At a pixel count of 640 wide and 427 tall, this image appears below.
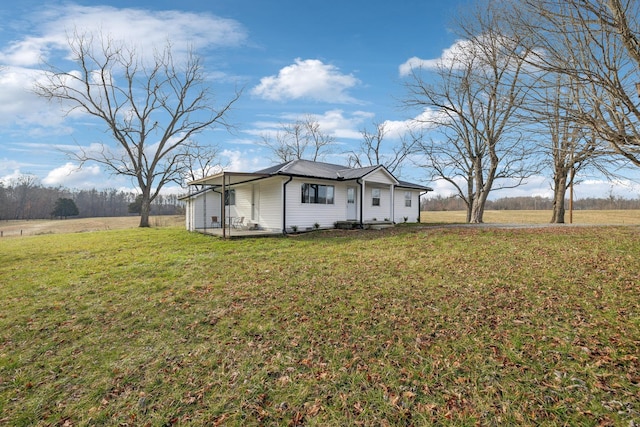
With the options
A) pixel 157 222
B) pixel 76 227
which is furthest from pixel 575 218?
pixel 76 227

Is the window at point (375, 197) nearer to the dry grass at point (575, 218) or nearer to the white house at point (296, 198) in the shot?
the white house at point (296, 198)

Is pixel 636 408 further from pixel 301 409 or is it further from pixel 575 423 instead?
pixel 301 409

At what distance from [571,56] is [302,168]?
12904mm

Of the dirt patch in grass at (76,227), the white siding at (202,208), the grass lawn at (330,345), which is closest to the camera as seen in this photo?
the grass lawn at (330,345)

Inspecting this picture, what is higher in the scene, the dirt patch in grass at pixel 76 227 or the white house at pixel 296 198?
the white house at pixel 296 198

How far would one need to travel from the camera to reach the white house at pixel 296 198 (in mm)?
15227

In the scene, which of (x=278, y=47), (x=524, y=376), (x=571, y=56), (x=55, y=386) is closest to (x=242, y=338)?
(x=55, y=386)

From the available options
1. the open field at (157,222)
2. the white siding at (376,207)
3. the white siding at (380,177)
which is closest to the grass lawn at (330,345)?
the white siding at (380,177)

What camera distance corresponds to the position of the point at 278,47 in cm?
1333

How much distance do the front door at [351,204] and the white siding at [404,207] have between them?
13.9 feet

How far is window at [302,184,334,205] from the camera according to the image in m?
15.9

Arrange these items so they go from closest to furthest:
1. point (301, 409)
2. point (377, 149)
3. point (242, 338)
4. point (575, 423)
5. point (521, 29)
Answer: point (575, 423) < point (301, 409) < point (242, 338) < point (521, 29) < point (377, 149)

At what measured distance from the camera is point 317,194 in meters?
16.5

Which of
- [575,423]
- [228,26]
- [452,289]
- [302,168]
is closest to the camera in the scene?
[575,423]
